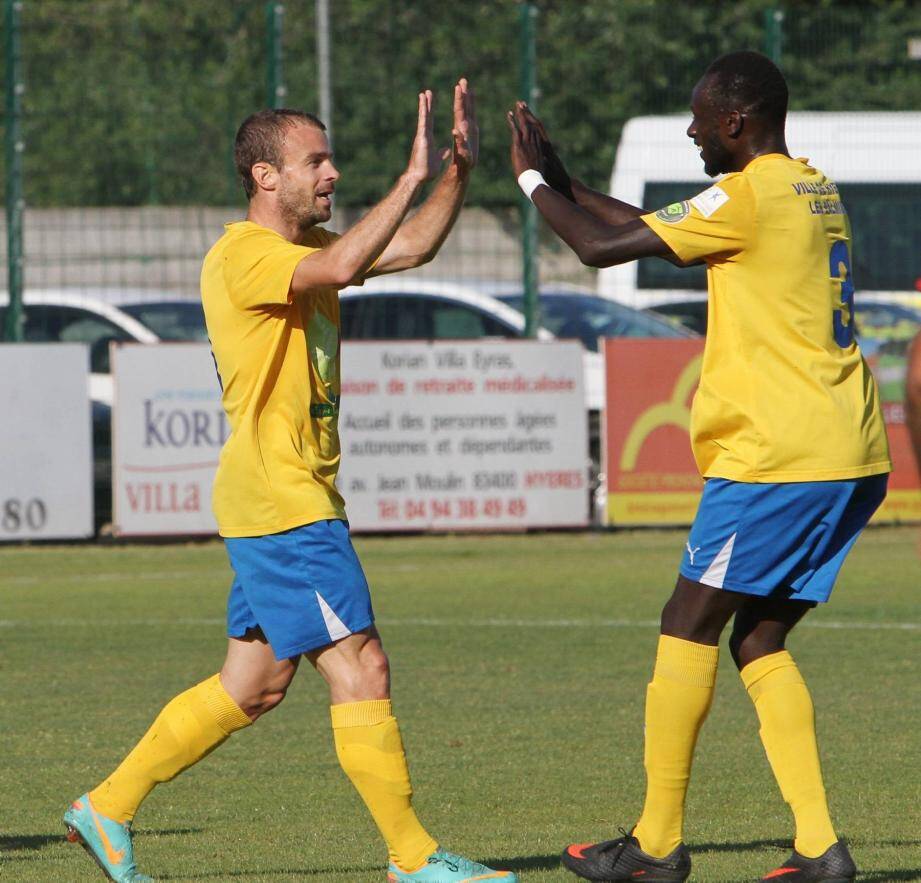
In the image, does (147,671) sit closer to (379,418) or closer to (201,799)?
(201,799)

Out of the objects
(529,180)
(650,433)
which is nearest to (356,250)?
(529,180)

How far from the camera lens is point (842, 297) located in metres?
5.31

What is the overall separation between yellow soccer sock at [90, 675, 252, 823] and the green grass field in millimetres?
280

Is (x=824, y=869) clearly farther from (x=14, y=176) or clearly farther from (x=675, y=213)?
(x=14, y=176)

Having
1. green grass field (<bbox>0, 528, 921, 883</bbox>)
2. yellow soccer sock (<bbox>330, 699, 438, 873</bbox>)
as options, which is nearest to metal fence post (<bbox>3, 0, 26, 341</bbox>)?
green grass field (<bbox>0, 528, 921, 883</bbox>)

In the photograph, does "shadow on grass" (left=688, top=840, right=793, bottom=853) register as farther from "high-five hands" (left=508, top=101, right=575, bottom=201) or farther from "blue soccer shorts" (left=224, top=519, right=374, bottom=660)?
"high-five hands" (left=508, top=101, right=575, bottom=201)

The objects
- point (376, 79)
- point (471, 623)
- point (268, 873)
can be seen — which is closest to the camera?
point (268, 873)

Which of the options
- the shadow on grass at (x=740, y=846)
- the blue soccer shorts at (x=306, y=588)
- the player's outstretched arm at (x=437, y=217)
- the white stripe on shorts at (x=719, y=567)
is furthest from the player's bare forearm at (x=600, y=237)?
the shadow on grass at (x=740, y=846)

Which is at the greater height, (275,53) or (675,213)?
(275,53)

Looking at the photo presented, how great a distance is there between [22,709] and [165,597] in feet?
13.9

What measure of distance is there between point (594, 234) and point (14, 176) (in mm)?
12228

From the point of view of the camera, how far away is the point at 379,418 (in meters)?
15.8

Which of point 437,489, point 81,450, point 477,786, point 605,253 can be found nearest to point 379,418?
point 437,489

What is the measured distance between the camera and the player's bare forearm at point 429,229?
19.0ft
